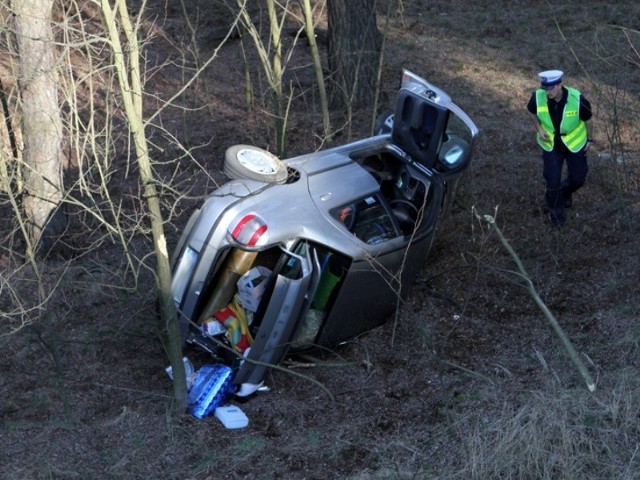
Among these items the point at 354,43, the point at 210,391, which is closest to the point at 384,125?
the point at 210,391

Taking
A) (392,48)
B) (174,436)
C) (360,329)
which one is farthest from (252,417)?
(392,48)

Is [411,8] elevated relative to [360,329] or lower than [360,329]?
lower

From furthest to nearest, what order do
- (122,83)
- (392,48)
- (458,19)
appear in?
1. (458,19)
2. (392,48)
3. (122,83)

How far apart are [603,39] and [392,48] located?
3376mm

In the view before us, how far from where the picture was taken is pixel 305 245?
24.2 feet

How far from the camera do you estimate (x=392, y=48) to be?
1638 centimetres

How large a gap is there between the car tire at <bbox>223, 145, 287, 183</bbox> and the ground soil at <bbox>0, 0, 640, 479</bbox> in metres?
0.46

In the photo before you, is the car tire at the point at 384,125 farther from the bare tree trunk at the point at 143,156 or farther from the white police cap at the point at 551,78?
the bare tree trunk at the point at 143,156

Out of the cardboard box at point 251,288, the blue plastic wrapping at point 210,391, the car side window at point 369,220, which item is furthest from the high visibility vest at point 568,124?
the blue plastic wrapping at point 210,391

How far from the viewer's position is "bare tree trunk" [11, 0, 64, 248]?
965cm

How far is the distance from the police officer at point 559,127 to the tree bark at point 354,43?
155 inches

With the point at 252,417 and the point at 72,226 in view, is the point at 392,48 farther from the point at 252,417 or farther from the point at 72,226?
the point at 252,417

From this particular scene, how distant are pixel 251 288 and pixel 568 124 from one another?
392 centimetres

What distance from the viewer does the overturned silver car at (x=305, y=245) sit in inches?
288
